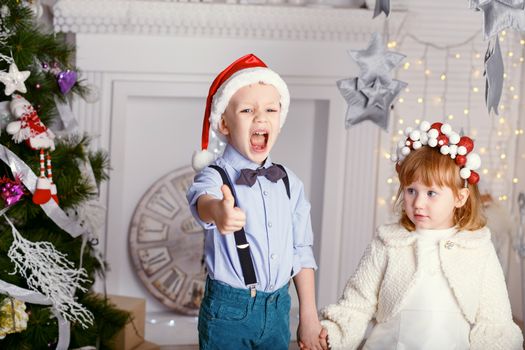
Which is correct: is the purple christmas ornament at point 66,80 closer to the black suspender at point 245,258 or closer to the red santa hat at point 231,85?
the red santa hat at point 231,85

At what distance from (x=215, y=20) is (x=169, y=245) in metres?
1.02

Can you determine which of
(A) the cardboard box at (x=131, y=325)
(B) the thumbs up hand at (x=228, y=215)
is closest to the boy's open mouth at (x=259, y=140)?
(B) the thumbs up hand at (x=228, y=215)

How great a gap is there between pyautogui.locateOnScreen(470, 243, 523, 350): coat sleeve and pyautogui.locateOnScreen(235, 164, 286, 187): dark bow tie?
1.93 ft

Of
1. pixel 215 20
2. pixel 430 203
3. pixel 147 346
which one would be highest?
pixel 215 20

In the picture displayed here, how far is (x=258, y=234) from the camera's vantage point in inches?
81.0

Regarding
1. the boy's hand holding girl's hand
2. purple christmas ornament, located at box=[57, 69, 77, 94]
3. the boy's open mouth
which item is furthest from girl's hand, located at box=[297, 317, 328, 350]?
purple christmas ornament, located at box=[57, 69, 77, 94]

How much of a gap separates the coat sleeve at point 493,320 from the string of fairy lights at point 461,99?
1568 mm

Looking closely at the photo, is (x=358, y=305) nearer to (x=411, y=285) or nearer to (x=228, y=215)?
(x=411, y=285)

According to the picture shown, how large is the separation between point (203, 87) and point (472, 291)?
1774mm

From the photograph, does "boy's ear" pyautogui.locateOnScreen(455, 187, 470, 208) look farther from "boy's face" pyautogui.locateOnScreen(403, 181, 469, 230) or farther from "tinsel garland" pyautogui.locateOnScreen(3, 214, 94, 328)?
"tinsel garland" pyautogui.locateOnScreen(3, 214, 94, 328)

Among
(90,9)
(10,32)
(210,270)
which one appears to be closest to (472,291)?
(210,270)

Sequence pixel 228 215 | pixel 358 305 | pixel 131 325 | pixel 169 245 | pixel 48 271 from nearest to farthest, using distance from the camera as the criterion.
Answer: pixel 228 215
pixel 358 305
pixel 48 271
pixel 131 325
pixel 169 245

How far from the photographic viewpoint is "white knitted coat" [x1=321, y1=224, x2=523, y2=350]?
207cm

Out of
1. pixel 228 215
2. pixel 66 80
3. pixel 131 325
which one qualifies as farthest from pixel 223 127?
pixel 131 325
